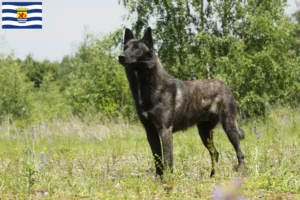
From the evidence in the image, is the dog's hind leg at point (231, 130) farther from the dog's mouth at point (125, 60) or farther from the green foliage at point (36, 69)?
the green foliage at point (36, 69)

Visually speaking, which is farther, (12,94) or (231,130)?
(12,94)

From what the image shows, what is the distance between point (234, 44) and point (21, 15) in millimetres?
13672

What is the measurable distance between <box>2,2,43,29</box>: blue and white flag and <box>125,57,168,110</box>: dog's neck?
24.5 ft

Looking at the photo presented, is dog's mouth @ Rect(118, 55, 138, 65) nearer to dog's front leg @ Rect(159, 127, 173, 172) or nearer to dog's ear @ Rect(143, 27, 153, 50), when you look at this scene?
dog's ear @ Rect(143, 27, 153, 50)

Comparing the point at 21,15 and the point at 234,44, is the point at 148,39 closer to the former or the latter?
the point at 21,15

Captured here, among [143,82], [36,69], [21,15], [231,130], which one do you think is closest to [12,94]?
[21,15]

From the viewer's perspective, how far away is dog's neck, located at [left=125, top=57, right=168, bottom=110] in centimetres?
768

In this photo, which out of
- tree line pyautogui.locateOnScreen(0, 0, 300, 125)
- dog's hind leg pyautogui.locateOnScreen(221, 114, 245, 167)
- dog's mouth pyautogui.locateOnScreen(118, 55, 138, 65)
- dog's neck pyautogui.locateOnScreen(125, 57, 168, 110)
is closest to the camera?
dog's mouth pyautogui.locateOnScreen(118, 55, 138, 65)

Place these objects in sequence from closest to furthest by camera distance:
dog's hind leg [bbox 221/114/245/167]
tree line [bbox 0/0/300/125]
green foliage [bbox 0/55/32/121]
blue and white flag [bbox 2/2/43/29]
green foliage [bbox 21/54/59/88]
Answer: dog's hind leg [bbox 221/114/245/167] → blue and white flag [bbox 2/2/43/29] → tree line [bbox 0/0/300/125] → green foliage [bbox 0/55/32/121] → green foliage [bbox 21/54/59/88]

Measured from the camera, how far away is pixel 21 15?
1494 centimetres

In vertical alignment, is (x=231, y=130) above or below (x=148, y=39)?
below

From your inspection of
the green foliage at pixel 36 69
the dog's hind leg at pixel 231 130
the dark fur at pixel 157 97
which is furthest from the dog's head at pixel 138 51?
the green foliage at pixel 36 69

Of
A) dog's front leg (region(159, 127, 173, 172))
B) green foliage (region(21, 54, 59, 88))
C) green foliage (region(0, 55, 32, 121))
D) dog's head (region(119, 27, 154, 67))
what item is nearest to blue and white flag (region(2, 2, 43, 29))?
dog's head (region(119, 27, 154, 67))

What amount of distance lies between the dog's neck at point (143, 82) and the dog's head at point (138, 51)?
93 millimetres
